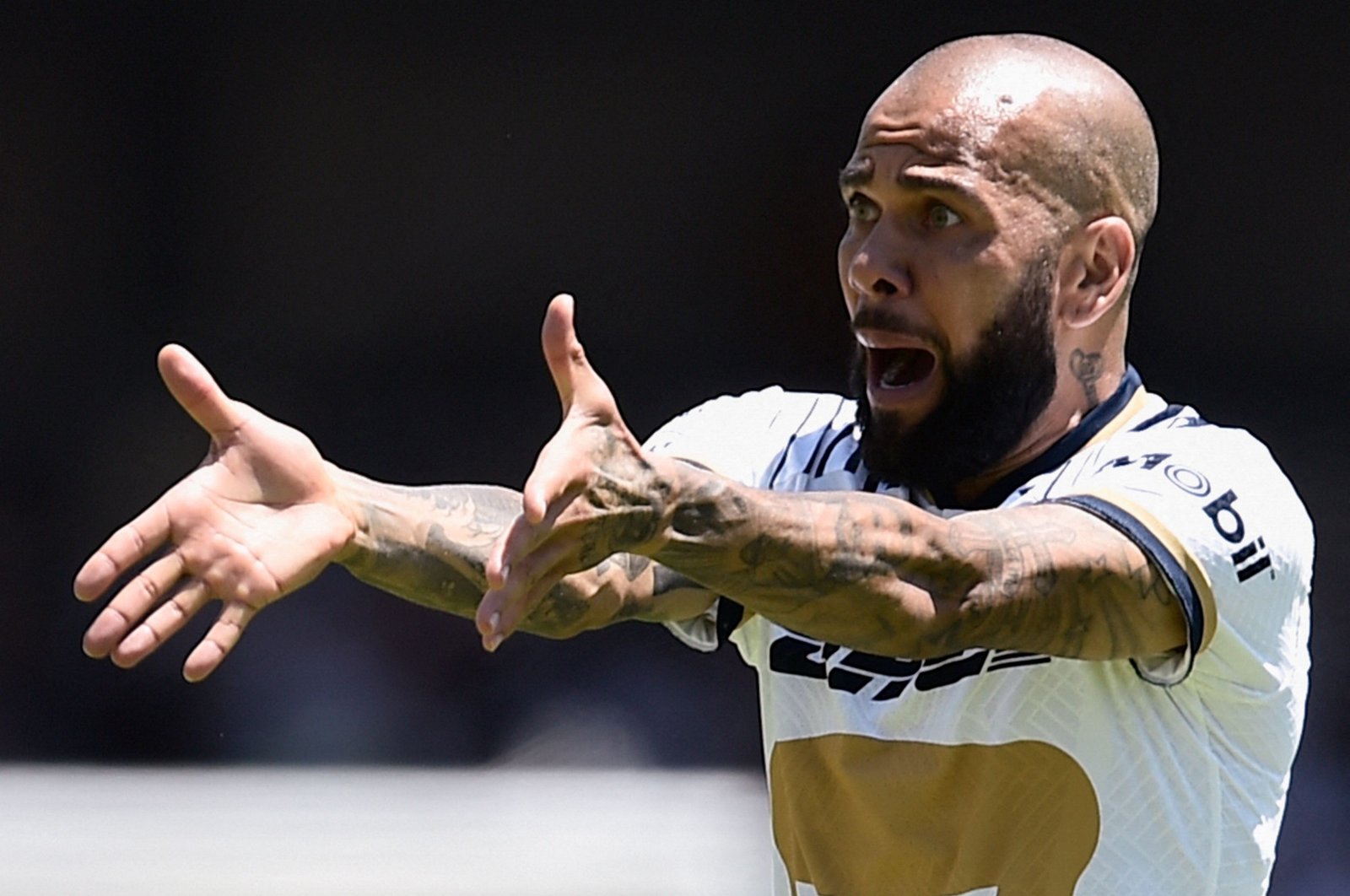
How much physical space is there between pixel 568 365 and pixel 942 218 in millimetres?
710

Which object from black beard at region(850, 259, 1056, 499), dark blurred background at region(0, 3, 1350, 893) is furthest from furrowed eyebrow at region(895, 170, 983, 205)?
dark blurred background at region(0, 3, 1350, 893)

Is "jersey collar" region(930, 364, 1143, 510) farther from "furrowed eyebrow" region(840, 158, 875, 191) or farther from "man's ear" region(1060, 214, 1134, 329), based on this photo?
"furrowed eyebrow" region(840, 158, 875, 191)

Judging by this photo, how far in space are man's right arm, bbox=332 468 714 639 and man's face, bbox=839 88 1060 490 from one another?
320 millimetres

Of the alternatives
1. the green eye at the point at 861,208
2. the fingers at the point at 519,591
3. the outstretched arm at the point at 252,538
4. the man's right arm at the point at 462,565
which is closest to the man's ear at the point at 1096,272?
the green eye at the point at 861,208

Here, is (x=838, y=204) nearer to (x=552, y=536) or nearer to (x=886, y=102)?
(x=886, y=102)

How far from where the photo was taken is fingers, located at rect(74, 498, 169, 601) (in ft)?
5.91

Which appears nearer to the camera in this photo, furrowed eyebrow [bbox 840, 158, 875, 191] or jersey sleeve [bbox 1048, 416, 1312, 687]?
jersey sleeve [bbox 1048, 416, 1312, 687]

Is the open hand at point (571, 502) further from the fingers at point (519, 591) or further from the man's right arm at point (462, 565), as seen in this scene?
the man's right arm at point (462, 565)

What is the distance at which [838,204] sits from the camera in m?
4.78

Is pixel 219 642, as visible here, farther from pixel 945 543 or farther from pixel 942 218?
pixel 942 218

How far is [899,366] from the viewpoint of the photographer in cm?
244

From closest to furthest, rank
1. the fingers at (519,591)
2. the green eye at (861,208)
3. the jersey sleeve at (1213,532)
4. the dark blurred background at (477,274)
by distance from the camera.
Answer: the fingers at (519,591) < the jersey sleeve at (1213,532) < the green eye at (861,208) < the dark blurred background at (477,274)

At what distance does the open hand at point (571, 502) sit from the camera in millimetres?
1716

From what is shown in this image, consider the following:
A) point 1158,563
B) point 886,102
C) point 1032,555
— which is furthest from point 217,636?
point 886,102
